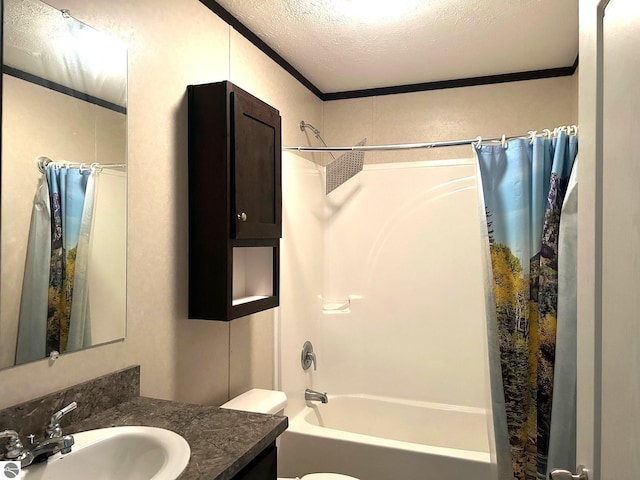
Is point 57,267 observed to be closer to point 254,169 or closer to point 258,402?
point 254,169

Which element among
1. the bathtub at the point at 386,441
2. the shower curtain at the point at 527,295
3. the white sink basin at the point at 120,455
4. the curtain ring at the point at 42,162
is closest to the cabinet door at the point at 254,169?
the curtain ring at the point at 42,162

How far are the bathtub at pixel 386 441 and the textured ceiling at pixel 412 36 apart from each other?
2016 mm

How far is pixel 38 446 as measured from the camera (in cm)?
105

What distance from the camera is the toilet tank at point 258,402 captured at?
6.32 feet

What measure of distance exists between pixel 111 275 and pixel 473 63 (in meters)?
2.31

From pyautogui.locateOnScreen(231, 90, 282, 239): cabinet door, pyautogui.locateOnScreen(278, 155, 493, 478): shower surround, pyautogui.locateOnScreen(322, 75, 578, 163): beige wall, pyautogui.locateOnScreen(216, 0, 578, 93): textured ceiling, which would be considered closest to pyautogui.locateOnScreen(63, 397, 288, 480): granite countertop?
pyautogui.locateOnScreen(231, 90, 282, 239): cabinet door

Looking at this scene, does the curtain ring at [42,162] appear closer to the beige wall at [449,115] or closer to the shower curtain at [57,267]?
the shower curtain at [57,267]

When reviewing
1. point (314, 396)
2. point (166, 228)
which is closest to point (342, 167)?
point (314, 396)

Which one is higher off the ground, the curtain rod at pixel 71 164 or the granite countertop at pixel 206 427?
the curtain rod at pixel 71 164

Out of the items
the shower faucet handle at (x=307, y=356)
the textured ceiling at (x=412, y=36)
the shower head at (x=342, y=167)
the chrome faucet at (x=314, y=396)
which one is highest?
the textured ceiling at (x=412, y=36)

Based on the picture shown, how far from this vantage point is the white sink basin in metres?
1.09

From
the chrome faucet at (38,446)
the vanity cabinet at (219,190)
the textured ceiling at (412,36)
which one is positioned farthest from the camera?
the textured ceiling at (412,36)

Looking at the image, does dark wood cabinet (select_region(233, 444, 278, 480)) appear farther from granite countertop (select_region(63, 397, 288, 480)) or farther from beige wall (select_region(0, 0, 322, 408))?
beige wall (select_region(0, 0, 322, 408))

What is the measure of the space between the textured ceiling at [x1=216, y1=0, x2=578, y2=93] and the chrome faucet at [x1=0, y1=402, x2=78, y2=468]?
1.74 metres
